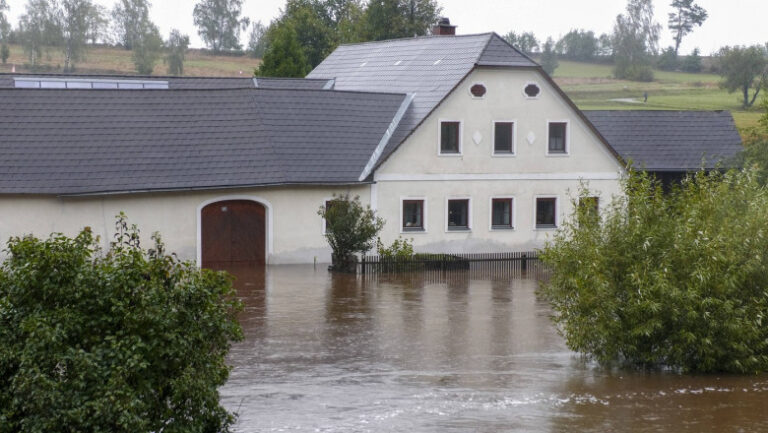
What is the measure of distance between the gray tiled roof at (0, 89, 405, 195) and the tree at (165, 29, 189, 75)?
67798 mm

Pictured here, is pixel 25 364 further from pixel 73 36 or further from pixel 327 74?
pixel 73 36

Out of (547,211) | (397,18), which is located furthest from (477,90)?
(397,18)

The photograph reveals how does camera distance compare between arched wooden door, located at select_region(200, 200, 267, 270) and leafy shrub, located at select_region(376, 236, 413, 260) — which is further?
arched wooden door, located at select_region(200, 200, 267, 270)

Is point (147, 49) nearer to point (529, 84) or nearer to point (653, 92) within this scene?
point (653, 92)

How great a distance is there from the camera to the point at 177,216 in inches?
1326

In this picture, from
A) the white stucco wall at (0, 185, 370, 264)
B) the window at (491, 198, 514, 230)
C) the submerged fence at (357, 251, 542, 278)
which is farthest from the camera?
the window at (491, 198, 514, 230)

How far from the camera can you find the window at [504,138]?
3809 centimetres

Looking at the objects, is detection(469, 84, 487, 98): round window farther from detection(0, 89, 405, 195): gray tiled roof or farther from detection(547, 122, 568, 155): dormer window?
detection(547, 122, 568, 155): dormer window

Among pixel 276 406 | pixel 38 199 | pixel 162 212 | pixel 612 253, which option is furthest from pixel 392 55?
pixel 276 406

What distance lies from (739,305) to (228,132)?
19750 mm

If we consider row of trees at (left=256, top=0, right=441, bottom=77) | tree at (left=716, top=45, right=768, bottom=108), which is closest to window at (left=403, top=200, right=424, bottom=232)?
row of trees at (left=256, top=0, right=441, bottom=77)

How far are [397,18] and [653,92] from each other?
33.2 m

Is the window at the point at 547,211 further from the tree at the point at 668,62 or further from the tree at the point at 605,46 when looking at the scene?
the tree at the point at 605,46

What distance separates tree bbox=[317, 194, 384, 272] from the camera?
3312 cm
